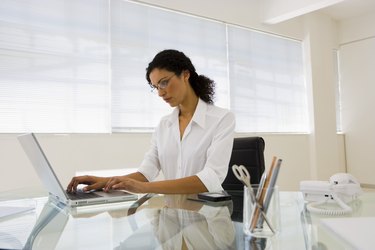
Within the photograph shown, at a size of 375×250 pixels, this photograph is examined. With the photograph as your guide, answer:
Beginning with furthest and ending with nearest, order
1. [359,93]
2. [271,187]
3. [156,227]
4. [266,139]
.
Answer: [359,93] → [266,139] → [156,227] → [271,187]

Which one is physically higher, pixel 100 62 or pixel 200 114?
pixel 100 62

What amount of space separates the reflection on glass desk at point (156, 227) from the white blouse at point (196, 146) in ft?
1.08

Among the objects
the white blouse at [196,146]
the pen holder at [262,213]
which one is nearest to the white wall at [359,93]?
the white blouse at [196,146]

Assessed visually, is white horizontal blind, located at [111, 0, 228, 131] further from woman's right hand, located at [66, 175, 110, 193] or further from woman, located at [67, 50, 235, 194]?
woman's right hand, located at [66, 175, 110, 193]

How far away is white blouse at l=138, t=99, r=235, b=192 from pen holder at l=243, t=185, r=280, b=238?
748 millimetres

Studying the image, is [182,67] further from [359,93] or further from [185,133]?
[359,93]

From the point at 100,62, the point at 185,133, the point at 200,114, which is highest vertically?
the point at 100,62

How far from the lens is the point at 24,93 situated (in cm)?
288

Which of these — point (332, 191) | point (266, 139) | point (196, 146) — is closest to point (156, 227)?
point (332, 191)

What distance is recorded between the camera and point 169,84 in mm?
1801

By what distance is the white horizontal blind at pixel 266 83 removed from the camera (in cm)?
462

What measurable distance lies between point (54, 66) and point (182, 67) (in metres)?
1.69

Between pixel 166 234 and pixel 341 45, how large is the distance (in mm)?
6193

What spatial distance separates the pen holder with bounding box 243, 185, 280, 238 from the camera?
0.74m
